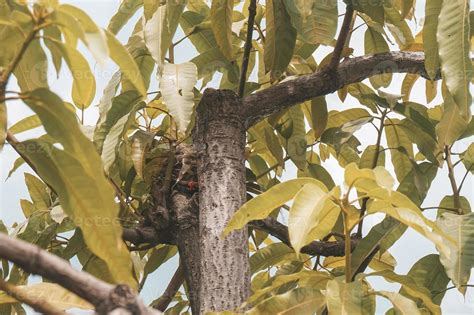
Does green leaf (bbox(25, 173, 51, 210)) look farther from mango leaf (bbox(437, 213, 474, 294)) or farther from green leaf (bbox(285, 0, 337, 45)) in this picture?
mango leaf (bbox(437, 213, 474, 294))

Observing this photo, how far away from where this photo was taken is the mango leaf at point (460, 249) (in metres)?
1.27

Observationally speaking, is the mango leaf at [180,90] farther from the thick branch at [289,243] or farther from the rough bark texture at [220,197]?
the thick branch at [289,243]

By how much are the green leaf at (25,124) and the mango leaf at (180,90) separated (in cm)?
36

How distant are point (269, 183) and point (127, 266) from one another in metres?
1.32

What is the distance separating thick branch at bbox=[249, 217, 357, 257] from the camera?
5.31 ft

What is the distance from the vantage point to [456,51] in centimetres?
122

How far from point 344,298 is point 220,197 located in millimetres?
443

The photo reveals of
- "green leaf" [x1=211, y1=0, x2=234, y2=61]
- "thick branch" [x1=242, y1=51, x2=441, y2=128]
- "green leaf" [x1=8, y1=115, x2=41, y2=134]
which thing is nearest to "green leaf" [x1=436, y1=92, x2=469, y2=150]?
"thick branch" [x1=242, y1=51, x2=441, y2=128]

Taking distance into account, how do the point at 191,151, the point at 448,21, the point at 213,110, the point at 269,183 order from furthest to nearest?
the point at 269,183
the point at 191,151
the point at 213,110
the point at 448,21

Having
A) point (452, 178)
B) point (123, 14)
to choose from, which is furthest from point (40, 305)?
point (452, 178)

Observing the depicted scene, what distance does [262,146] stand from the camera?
2047 millimetres

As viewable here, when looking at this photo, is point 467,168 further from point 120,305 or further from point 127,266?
point 120,305

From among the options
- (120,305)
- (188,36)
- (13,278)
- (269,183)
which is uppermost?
(188,36)

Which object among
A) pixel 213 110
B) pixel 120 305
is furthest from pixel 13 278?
pixel 120 305
